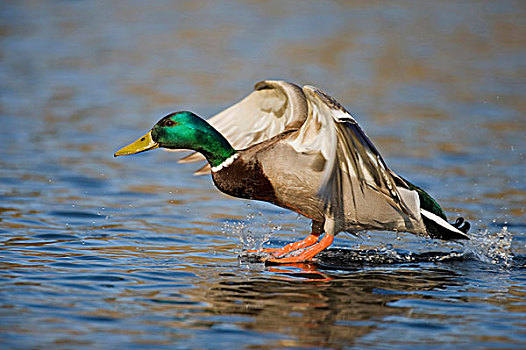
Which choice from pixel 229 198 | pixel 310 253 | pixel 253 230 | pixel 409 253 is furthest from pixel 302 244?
pixel 229 198

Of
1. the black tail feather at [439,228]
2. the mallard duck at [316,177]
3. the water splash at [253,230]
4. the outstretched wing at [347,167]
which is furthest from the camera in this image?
the water splash at [253,230]

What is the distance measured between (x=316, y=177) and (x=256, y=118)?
137 centimetres

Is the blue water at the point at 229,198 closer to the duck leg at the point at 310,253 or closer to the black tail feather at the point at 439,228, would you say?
the duck leg at the point at 310,253

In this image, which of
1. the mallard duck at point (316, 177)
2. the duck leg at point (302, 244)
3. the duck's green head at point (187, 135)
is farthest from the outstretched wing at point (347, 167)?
the duck's green head at point (187, 135)

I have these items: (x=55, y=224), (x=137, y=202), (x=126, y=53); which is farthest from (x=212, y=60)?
(x=55, y=224)

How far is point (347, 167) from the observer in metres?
5.75

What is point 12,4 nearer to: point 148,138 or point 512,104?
point 512,104

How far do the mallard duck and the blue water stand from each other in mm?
327

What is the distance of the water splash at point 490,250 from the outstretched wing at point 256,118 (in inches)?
66.1

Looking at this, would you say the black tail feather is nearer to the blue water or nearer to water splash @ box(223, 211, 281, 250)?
the blue water

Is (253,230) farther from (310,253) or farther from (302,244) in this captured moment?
(310,253)

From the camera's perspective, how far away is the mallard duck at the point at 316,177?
552cm

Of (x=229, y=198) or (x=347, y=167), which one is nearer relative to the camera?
(x=347, y=167)

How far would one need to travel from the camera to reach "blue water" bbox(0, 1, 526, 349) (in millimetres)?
4984
